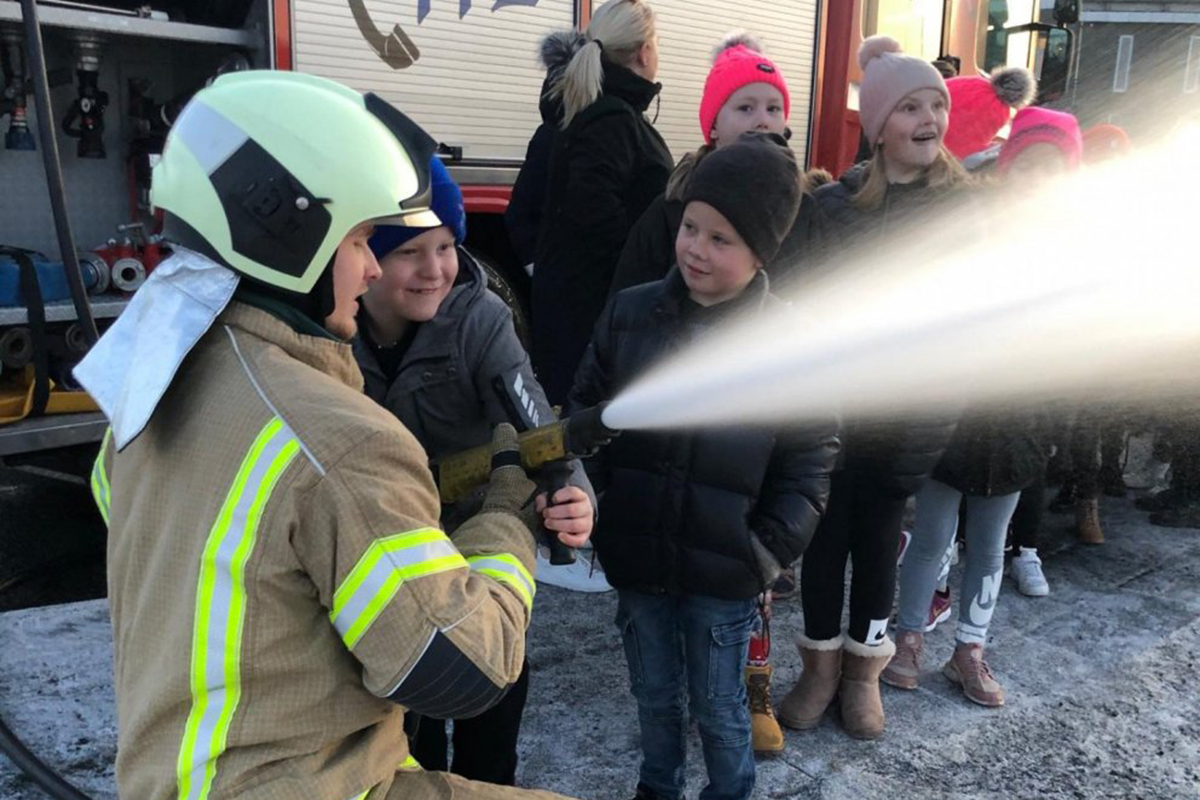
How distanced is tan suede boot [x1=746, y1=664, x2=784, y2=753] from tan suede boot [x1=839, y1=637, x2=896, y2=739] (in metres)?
0.22

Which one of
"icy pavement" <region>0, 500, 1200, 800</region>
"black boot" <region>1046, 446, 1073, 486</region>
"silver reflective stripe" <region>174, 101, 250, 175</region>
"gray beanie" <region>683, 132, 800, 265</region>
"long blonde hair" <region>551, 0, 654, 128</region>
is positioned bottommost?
"icy pavement" <region>0, 500, 1200, 800</region>

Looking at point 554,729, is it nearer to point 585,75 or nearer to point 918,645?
point 918,645

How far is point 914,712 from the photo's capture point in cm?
331

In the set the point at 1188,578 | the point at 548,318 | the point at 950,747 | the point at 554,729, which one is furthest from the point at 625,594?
the point at 1188,578

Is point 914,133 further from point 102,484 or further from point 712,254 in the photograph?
point 102,484

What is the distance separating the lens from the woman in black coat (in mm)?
3777

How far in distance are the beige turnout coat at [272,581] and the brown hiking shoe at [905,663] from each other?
233cm

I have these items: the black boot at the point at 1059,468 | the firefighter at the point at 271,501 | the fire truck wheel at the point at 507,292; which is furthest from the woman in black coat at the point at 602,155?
the firefighter at the point at 271,501

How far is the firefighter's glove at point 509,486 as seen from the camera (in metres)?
1.76

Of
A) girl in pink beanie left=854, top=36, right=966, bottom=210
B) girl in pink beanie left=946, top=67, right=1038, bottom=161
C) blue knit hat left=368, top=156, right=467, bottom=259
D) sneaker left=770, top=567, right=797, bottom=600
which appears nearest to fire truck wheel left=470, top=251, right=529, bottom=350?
sneaker left=770, top=567, right=797, bottom=600

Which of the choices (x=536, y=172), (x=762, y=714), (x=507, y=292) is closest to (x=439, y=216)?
(x=762, y=714)

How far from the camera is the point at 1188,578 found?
14.6 feet

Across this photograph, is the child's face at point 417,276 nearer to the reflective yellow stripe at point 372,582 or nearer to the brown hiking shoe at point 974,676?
the reflective yellow stripe at point 372,582

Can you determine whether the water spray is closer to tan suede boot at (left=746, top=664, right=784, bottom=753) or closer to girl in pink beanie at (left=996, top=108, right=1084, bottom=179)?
girl in pink beanie at (left=996, top=108, right=1084, bottom=179)
